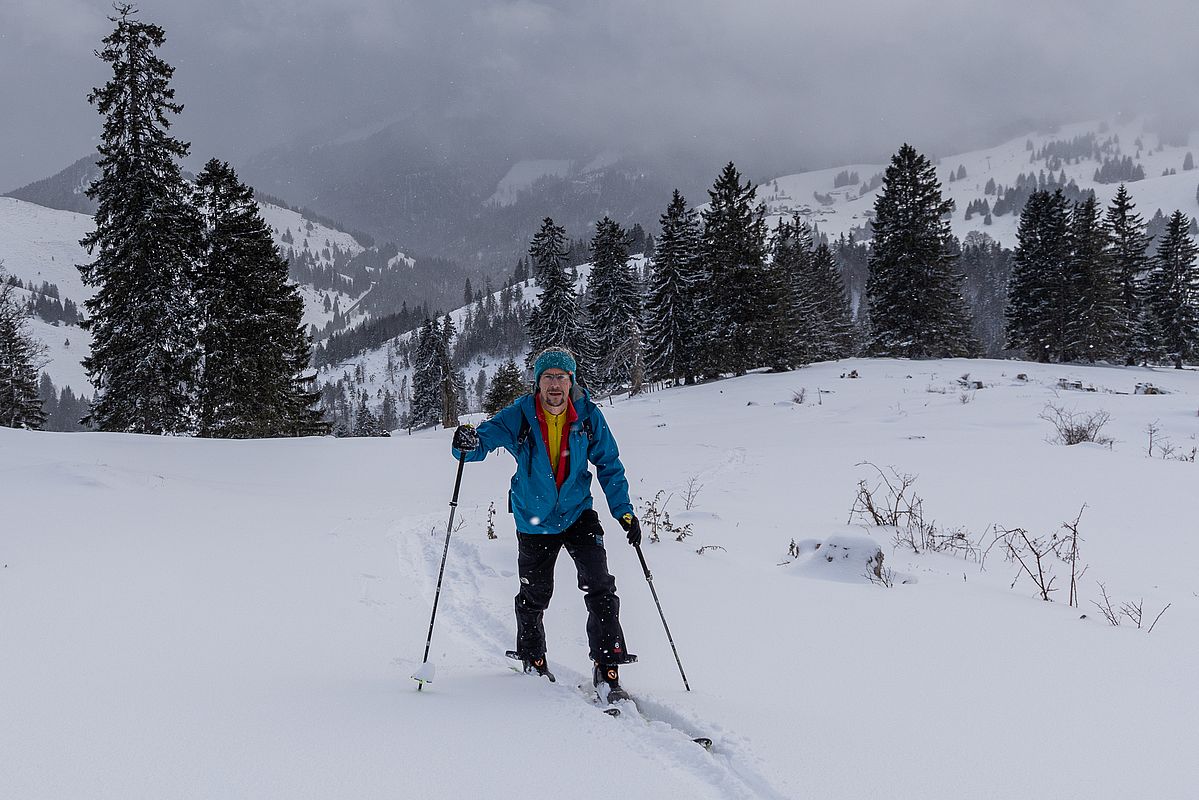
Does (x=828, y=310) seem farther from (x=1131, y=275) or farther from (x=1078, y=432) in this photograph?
(x=1078, y=432)

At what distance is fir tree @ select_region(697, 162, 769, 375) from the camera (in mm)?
33156

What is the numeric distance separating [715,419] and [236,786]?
1822 centimetres

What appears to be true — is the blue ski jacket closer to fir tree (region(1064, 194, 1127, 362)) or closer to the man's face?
the man's face

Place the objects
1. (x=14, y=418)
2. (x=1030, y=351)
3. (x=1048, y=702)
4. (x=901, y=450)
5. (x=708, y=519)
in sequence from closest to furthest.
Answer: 1. (x=1048, y=702)
2. (x=708, y=519)
3. (x=901, y=450)
4. (x=14, y=418)
5. (x=1030, y=351)

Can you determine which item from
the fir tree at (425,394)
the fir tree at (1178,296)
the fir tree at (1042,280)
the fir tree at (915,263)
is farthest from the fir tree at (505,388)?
the fir tree at (1178,296)

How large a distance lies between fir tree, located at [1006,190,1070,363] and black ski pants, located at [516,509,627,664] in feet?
161

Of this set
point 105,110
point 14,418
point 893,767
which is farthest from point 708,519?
point 14,418

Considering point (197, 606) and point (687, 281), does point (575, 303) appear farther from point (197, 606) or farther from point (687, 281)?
point (197, 606)

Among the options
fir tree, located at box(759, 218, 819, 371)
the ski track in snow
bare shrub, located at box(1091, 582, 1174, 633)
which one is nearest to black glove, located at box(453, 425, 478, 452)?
the ski track in snow

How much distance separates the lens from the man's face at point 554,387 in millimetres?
3574

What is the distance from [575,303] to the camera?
147ft

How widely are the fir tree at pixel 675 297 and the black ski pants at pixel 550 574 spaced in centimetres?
3263

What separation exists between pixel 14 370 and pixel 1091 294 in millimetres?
60090

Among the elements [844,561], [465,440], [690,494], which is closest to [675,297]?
[690,494]
